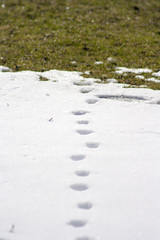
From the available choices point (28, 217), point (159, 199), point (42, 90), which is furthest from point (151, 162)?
point (42, 90)

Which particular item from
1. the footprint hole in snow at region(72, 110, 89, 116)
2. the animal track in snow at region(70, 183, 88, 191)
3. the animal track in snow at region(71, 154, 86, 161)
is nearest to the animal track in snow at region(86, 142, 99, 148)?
the animal track in snow at region(71, 154, 86, 161)

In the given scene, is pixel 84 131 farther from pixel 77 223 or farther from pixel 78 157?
pixel 77 223

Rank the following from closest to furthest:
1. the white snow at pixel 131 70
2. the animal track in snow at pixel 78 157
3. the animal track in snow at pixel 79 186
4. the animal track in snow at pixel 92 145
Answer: the animal track in snow at pixel 79 186
the animal track in snow at pixel 78 157
the animal track in snow at pixel 92 145
the white snow at pixel 131 70

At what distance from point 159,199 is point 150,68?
595cm

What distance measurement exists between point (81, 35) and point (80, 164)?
341 inches

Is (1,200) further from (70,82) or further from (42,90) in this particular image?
(70,82)

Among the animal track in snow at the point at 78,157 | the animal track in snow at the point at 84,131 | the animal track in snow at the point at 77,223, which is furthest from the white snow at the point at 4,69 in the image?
the animal track in snow at the point at 77,223

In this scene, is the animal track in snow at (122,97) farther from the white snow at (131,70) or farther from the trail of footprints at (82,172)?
the white snow at (131,70)

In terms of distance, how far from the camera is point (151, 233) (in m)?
3.24

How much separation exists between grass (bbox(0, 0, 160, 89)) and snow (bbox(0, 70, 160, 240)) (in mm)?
1985

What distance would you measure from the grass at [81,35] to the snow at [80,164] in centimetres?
199

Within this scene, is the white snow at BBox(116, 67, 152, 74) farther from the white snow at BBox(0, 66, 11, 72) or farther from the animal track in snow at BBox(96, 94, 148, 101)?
Result: the white snow at BBox(0, 66, 11, 72)

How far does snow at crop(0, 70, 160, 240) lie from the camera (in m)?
3.35

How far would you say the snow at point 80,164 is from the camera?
11.0 feet
